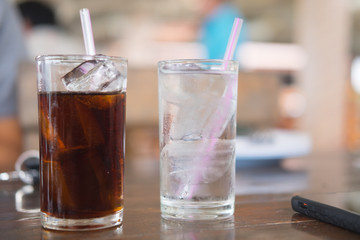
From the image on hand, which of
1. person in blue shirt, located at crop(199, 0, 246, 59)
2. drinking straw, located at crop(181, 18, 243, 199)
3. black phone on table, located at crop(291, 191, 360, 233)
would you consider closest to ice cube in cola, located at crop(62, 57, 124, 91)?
drinking straw, located at crop(181, 18, 243, 199)

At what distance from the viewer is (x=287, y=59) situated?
7371mm

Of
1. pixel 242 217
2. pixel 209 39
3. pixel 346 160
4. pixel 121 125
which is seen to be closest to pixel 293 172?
pixel 346 160

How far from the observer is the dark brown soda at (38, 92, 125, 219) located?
49 centimetres

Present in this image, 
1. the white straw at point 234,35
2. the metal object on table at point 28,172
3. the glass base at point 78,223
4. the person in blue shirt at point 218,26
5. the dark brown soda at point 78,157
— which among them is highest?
the person in blue shirt at point 218,26

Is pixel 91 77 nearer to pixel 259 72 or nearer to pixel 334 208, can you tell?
pixel 334 208

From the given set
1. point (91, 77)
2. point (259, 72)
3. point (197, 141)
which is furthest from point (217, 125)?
point (259, 72)

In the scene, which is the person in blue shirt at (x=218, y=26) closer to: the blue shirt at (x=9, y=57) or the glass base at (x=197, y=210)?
the blue shirt at (x=9, y=57)

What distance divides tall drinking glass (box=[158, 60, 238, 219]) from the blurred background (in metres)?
0.27

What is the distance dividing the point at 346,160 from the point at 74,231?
1.03 m

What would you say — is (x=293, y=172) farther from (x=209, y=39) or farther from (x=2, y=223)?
(x=209, y=39)

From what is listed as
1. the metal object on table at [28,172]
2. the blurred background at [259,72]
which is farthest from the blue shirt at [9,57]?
the metal object on table at [28,172]

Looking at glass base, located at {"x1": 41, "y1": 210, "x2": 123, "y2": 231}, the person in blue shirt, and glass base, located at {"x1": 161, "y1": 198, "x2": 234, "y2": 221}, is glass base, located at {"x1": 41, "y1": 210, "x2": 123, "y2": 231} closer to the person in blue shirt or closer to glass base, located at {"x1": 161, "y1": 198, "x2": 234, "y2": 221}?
glass base, located at {"x1": 161, "y1": 198, "x2": 234, "y2": 221}

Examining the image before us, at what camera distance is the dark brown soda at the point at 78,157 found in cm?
49

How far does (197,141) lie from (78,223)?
0.17 m
